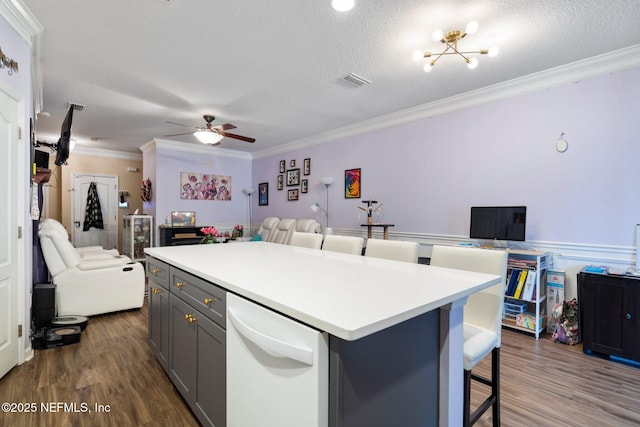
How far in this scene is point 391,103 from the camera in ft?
13.4

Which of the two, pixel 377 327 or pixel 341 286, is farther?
pixel 341 286

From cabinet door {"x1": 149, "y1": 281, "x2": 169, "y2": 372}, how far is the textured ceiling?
6.69ft

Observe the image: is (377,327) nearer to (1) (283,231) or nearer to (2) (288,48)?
(2) (288,48)

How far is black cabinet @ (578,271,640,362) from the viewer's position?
2.43 metres

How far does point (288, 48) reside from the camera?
270 cm

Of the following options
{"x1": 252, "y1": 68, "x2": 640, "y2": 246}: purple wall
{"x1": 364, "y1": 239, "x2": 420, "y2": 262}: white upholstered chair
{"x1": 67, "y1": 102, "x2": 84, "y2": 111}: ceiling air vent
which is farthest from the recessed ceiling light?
{"x1": 67, "y1": 102, "x2": 84, "y2": 111}: ceiling air vent

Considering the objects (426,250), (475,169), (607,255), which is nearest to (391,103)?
(475,169)

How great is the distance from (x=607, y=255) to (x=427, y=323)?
276cm

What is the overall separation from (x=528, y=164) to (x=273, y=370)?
347 centimetres

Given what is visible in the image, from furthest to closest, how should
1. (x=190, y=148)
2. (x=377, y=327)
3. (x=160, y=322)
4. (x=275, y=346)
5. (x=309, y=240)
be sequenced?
(x=190, y=148)
(x=309, y=240)
(x=160, y=322)
(x=275, y=346)
(x=377, y=327)

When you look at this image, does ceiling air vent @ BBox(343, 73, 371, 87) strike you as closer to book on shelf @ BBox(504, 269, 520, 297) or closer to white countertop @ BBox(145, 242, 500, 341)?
white countertop @ BBox(145, 242, 500, 341)

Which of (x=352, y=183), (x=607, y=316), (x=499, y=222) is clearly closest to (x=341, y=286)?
(x=607, y=316)

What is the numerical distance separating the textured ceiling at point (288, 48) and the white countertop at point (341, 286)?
179cm

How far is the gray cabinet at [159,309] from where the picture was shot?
2096 millimetres
